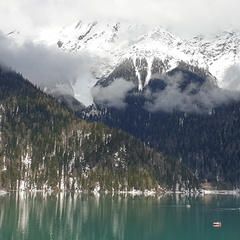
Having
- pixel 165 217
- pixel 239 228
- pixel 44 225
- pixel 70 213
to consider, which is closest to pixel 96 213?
pixel 70 213

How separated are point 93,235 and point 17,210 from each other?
5498 centimetres

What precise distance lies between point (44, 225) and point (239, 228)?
61221 millimetres

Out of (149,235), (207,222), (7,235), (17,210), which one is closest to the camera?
(7,235)

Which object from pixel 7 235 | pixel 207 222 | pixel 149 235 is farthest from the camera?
pixel 207 222

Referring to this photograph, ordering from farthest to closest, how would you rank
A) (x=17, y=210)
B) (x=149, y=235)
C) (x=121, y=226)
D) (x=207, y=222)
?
(x=17, y=210) < (x=207, y=222) < (x=121, y=226) < (x=149, y=235)

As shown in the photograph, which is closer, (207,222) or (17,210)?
(207,222)

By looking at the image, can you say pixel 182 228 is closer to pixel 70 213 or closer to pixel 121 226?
pixel 121 226

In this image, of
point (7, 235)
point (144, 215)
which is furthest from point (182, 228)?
point (7, 235)

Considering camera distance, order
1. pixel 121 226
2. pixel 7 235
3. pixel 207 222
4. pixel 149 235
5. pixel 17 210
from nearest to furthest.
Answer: pixel 7 235 → pixel 149 235 → pixel 121 226 → pixel 207 222 → pixel 17 210

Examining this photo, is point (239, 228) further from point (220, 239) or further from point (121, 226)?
point (121, 226)

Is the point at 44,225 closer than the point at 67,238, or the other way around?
the point at 67,238

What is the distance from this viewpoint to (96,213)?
195 meters

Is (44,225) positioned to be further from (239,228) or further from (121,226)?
(239,228)

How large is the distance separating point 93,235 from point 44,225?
66.1 feet
